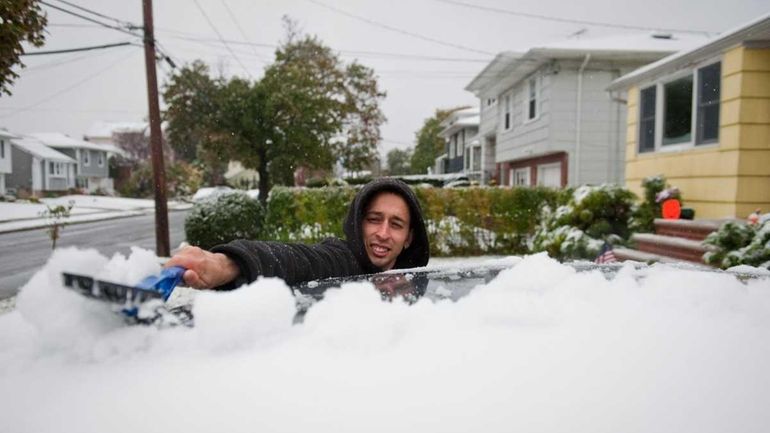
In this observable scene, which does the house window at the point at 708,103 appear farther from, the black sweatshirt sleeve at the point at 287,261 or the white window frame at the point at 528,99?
the white window frame at the point at 528,99

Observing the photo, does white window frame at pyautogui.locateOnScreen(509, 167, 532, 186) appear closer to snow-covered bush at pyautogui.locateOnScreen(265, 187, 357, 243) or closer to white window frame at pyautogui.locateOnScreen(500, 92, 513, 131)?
white window frame at pyautogui.locateOnScreen(500, 92, 513, 131)

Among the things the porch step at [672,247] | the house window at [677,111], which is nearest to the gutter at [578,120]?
the house window at [677,111]

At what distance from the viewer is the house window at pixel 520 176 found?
637 inches

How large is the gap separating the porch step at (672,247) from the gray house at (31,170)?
7465 mm

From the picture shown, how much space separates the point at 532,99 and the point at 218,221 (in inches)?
428

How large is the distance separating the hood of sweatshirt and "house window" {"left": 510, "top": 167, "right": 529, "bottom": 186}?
47.6 feet

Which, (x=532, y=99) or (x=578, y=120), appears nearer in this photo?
(x=578, y=120)

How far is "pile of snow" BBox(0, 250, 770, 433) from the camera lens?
0.59m

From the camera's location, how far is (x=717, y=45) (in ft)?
19.2

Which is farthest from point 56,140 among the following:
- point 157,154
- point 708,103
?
point 708,103

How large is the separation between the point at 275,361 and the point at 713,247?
4.98m

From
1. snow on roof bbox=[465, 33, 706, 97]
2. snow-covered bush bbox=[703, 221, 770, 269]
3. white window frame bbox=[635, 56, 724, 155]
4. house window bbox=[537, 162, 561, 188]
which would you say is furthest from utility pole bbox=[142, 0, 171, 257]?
house window bbox=[537, 162, 561, 188]

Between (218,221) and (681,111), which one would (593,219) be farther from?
(218,221)

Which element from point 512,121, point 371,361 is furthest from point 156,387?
point 512,121
